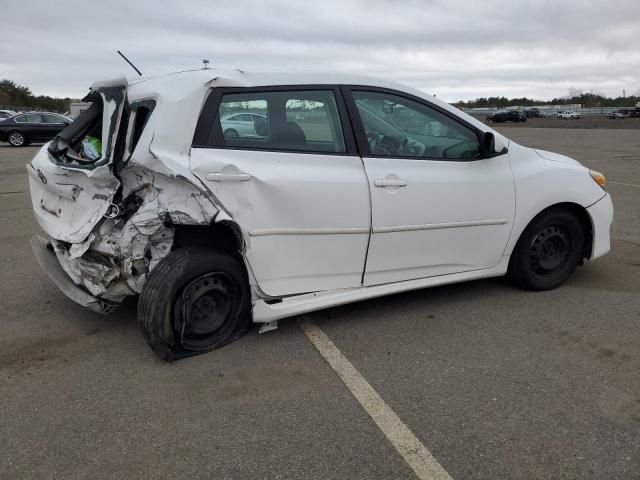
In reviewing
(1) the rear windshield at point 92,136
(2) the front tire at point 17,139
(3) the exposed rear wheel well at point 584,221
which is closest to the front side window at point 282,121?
(1) the rear windshield at point 92,136

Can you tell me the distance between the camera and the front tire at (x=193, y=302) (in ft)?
10.1

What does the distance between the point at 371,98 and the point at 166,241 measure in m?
1.65

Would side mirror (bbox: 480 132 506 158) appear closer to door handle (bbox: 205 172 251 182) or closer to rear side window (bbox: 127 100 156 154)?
door handle (bbox: 205 172 251 182)

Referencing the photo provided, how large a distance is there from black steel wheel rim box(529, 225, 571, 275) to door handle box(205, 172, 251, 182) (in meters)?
2.33

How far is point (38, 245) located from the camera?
3906 mm

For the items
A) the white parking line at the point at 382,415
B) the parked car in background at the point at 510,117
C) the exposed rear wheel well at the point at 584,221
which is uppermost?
the parked car in background at the point at 510,117

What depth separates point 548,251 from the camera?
4258mm

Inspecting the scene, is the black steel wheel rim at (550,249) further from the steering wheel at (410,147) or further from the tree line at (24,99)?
the tree line at (24,99)

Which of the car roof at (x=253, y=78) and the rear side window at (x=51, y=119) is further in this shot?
the rear side window at (x=51, y=119)

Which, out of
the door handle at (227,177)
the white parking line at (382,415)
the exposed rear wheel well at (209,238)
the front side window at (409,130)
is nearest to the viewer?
the white parking line at (382,415)

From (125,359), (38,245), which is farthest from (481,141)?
A: (38,245)

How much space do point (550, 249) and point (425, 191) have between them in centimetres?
138

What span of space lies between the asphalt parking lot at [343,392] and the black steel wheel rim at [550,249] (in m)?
0.24

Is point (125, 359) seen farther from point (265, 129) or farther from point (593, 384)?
point (593, 384)
